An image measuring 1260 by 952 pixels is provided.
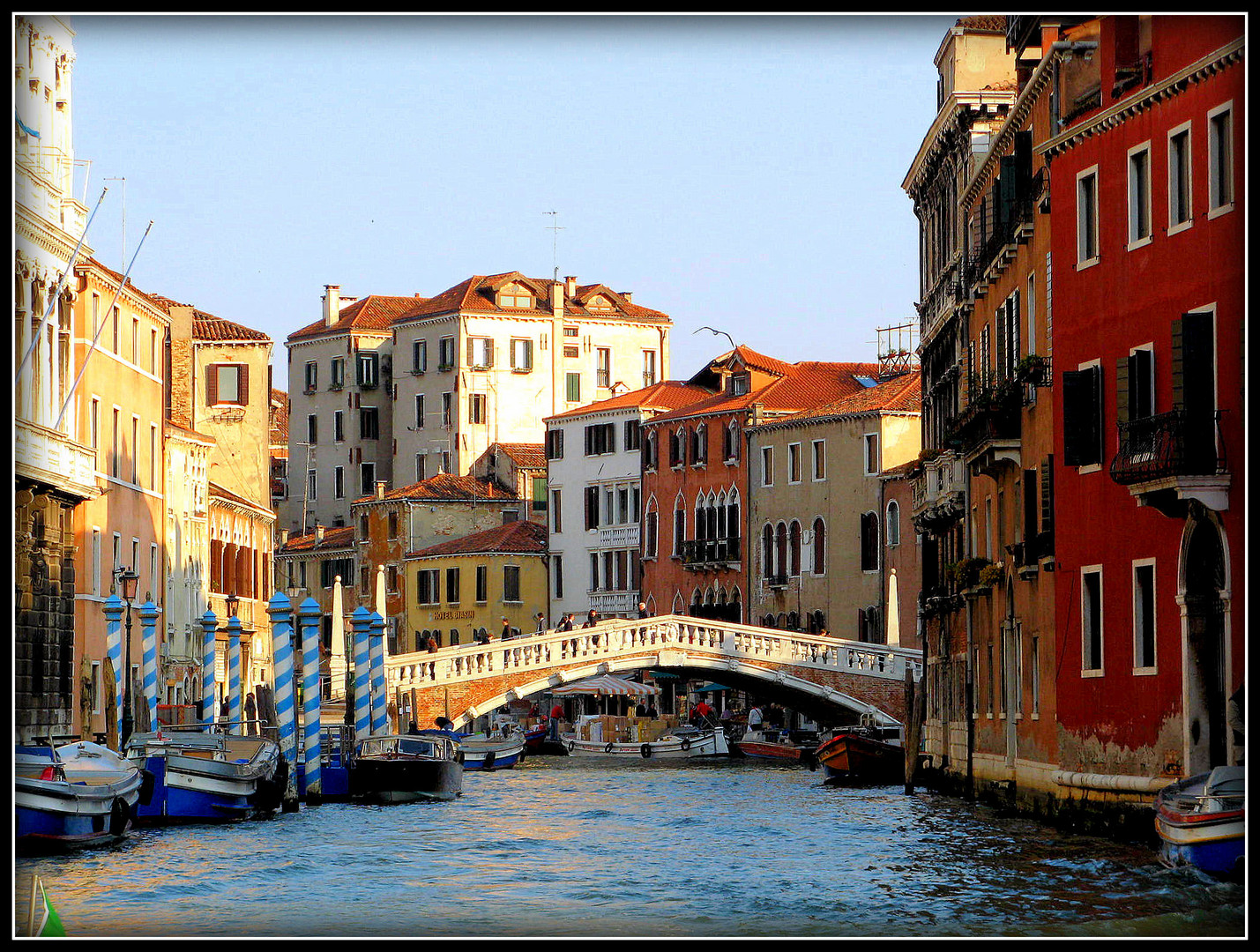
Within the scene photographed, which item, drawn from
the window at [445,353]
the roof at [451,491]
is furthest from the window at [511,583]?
the window at [445,353]

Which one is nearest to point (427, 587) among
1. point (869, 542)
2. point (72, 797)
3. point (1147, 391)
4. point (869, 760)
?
point (869, 542)

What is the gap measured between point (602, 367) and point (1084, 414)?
1701 inches

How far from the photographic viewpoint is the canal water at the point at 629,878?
14.3m

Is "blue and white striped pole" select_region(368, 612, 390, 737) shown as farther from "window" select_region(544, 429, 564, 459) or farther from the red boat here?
"window" select_region(544, 429, 564, 459)

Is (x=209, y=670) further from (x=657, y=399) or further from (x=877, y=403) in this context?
(x=657, y=399)

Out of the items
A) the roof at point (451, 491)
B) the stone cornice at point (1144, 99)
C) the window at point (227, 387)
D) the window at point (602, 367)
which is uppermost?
the window at point (602, 367)

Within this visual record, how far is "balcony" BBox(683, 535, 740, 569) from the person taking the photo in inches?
1934

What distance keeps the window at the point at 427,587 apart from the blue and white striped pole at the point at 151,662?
28.6m

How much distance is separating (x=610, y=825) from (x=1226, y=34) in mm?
12837

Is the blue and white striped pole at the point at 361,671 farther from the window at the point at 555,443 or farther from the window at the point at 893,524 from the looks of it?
the window at the point at 555,443

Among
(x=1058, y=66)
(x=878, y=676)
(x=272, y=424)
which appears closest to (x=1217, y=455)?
(x=1058, y=66)

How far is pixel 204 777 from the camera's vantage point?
22.6 meters

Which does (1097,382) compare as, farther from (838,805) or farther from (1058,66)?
(838,805)

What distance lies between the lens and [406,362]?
61.6 metres
